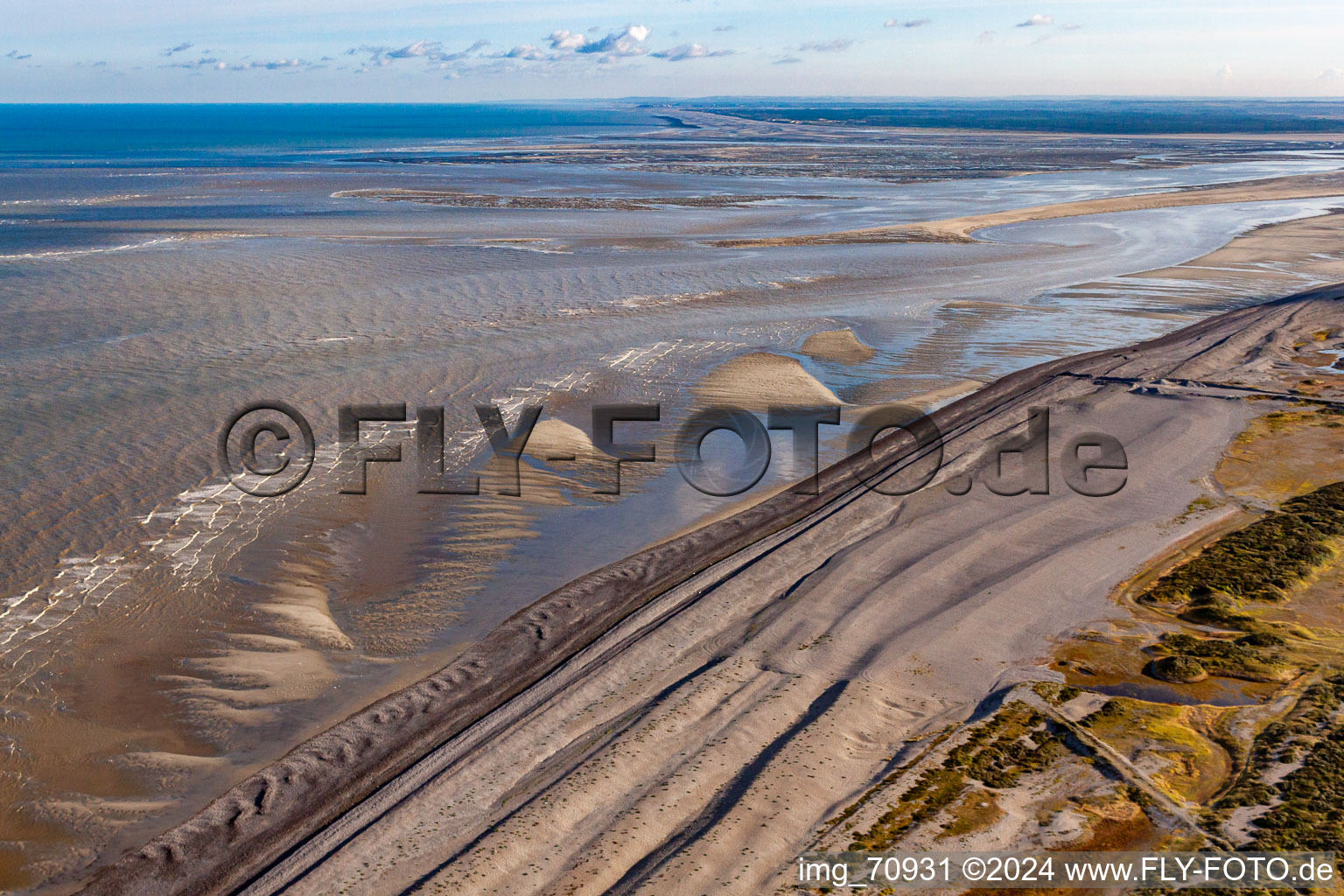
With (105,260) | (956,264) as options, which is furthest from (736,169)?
(105,260)

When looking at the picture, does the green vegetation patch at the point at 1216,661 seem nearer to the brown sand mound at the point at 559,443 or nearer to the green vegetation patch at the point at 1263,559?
the green vegetation patch at the point at 1263,559

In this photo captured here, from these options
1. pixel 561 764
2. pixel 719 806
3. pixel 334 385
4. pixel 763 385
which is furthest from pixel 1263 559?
pixel 334 385

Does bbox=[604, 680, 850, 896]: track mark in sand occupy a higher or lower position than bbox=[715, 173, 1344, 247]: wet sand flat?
lower

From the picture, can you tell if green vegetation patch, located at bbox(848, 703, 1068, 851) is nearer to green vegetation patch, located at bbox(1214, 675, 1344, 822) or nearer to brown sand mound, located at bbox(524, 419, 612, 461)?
green vegetation patch, located at bbox(1214, 675, 1344, 822)

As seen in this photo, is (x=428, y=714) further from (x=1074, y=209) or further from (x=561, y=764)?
(x=1074, y=209)

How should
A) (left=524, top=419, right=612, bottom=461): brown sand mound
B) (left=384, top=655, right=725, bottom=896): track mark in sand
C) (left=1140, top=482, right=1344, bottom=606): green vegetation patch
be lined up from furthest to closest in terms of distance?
(left=524, top=419, right=612, bottom=461): brown sand mound < (left=1140, top=482, right=1344, bottom=606): green vegetation patch < (left=384, top=655, right=725, bottom=896): track mark in sand

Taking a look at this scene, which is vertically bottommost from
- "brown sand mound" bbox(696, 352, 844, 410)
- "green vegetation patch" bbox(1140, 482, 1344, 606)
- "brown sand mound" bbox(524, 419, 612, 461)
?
"green vegetation patch" bbox(1140, 482, 1344, 606)

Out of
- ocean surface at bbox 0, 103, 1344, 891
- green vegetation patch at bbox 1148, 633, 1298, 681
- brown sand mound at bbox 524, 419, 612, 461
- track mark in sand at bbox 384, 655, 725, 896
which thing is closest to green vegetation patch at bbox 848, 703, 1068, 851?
green vegetation patch at bbox 1148, 633, 1298, 681

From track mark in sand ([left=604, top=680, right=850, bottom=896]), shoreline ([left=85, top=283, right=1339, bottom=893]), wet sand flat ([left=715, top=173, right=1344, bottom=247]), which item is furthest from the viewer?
wet sand flat ([left=715, top=173, right=1344, bottom=247])
